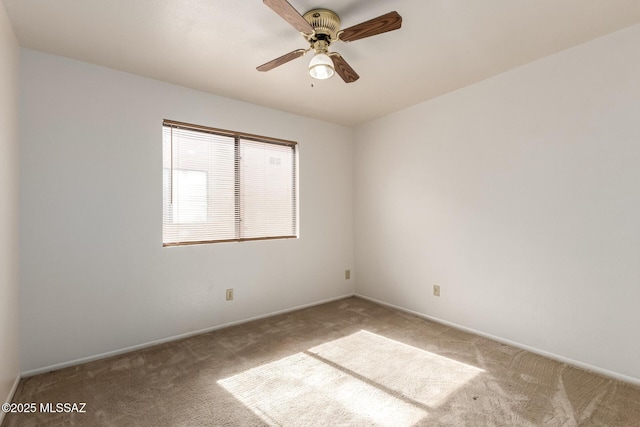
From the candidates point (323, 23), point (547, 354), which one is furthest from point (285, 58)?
point (547, 354)

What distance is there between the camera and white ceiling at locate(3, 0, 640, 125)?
1.90 m

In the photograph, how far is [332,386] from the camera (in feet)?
7.08

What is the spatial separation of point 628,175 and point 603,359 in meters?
1.38

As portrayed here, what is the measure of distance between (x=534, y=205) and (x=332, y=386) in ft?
7.38

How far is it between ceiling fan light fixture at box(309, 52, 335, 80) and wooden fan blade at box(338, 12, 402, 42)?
0.16 metres

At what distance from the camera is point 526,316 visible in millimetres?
2686

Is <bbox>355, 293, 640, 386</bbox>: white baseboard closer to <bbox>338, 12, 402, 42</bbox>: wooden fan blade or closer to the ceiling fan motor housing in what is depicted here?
<bbox>338, 12, 402, 42</bbox>: wooden fan blade

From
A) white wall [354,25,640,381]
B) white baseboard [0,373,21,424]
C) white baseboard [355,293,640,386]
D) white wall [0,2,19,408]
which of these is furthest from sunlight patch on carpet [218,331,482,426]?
white wall [0,2,19,408]

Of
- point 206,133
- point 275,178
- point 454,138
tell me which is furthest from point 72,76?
point 454,138

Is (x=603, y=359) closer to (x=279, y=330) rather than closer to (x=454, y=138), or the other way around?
(x=454, y=138)

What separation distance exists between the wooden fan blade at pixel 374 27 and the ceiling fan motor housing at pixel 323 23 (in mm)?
113

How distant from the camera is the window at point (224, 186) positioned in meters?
3.03

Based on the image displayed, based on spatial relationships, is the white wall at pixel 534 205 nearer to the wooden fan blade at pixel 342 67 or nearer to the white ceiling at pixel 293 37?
the white ceiling at pixel 293 37

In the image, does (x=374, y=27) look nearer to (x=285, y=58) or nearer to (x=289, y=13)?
(x=289, y=13)
